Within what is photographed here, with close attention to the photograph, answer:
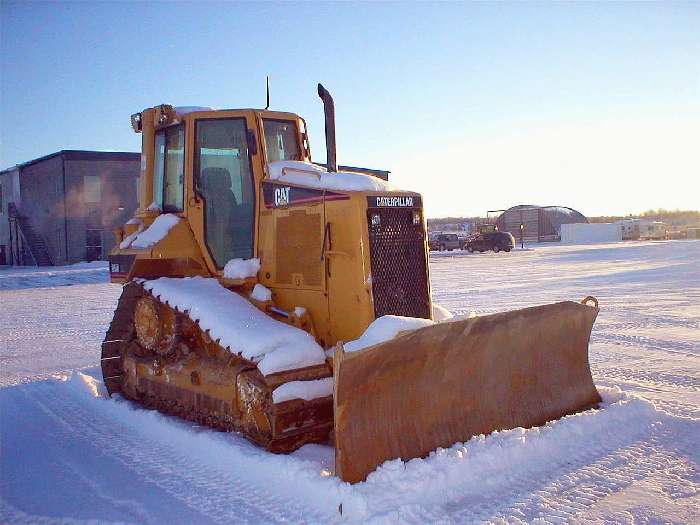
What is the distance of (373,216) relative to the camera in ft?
17.5

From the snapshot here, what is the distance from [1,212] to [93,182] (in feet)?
32.4

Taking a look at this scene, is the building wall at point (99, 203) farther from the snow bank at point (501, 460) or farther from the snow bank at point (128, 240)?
the snow bank at point (501, 460)

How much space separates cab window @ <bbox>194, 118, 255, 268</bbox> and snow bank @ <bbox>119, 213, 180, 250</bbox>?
0.42 meters

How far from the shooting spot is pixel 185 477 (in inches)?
184

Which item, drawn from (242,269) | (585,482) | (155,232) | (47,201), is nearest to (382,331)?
(585,482)

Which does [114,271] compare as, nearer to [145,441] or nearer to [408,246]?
[145,441]

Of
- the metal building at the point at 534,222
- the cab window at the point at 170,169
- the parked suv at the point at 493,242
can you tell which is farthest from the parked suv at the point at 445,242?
the cab window at the point at 170,169

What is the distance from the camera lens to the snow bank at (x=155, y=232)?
662 centimetres

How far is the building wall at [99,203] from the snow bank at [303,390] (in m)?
31.2

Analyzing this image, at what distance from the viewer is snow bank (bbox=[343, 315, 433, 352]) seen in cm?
436

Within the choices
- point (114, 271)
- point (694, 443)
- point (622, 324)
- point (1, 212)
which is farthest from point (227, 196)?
point (1, 212)

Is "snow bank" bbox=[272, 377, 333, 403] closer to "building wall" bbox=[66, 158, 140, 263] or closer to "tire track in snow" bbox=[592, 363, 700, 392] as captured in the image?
"tire track in snow" bbox=[592, 363, 700, 392]

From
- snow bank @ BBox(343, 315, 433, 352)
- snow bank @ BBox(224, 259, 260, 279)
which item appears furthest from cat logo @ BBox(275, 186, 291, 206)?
snow bank @ BBox(343, 315, 433, 352)

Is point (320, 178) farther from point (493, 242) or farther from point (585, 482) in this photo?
point (493, 242)
